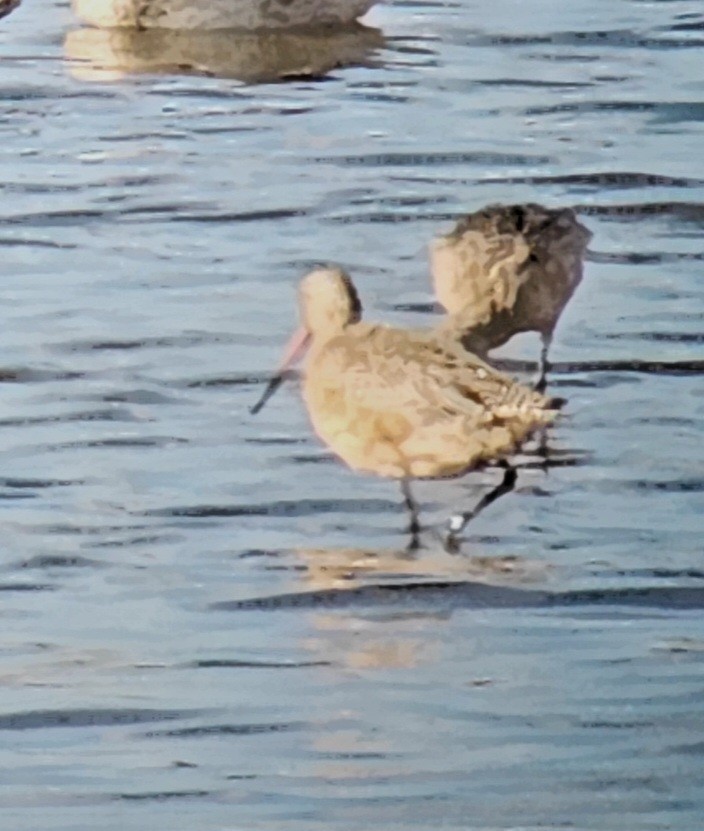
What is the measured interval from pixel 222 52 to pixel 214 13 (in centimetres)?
53

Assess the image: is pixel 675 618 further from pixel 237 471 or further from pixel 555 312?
pixel 555 312

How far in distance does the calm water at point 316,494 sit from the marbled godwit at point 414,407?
0.45 ft

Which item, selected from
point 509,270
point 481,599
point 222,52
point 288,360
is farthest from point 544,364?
point 222,52

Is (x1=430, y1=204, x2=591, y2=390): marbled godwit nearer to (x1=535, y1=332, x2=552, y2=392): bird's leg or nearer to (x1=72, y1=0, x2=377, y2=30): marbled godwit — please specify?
(x1=535, y1=332, x2=552, y2=392): bird's leg

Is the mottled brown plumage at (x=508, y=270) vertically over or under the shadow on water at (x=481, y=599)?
over

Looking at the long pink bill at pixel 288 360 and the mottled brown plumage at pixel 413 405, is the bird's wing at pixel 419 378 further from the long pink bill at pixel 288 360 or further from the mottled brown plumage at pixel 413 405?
the long pink bill at pixel 288 360

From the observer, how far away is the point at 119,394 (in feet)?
27.1

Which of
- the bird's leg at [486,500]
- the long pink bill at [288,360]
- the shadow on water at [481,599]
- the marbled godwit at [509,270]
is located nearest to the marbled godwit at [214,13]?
the marbled godwit at [509,270]

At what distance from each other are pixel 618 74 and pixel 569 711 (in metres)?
7.28

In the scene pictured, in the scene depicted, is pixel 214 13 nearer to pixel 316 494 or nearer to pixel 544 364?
pixel 544 364

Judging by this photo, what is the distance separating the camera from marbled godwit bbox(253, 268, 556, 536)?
283 inches

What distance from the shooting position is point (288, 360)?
813 cm

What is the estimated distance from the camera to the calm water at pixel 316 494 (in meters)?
5.64

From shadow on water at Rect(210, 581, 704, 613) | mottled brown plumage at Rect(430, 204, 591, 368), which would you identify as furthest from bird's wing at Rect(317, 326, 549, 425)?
mottled brown plumage at Rect(430, 204, 591, 368)
